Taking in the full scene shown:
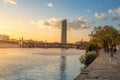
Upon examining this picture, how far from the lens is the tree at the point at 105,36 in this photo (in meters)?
80.3

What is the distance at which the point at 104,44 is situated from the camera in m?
82.6

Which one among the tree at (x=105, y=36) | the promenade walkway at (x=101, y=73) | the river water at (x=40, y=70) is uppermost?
the tree at (x=105, y=36)

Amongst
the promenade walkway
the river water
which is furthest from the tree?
the promenade walkway

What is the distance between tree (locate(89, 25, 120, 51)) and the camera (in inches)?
3162

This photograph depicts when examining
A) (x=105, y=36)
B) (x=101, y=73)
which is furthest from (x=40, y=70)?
(x=105, y=36)

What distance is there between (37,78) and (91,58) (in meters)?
19.4

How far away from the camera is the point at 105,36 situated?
80.4 m

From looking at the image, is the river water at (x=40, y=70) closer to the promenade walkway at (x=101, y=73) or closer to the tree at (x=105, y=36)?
the promenade walkway at (x=101, y=73)

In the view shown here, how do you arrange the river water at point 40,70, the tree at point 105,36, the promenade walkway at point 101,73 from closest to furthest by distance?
1. the promenade walkway at point 101,73
2. the river water at point 40,70
3. the tree at point 105,36

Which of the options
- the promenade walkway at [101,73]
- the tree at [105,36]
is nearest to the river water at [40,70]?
the promenade walkway at [101,73]

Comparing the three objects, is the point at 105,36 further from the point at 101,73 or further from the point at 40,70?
the point at 101,73

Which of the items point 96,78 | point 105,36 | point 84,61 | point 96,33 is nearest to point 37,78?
point 96,78

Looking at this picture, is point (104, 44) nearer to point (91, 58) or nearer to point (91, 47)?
point (91, 47)

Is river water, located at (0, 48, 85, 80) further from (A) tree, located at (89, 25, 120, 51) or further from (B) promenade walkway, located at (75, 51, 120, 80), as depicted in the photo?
(A) tree, located at (89, 25, 120, 51)
